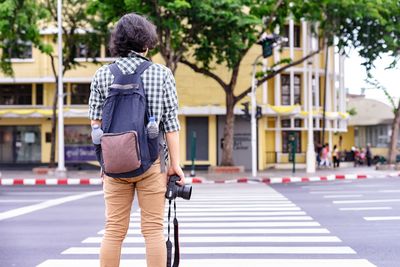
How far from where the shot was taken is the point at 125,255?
22.9 ft

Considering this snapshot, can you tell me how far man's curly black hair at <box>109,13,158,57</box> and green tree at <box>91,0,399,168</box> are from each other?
1650 cm

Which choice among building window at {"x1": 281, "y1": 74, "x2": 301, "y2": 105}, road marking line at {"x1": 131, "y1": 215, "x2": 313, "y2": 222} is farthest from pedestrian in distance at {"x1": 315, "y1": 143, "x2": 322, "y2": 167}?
road marking line at {"x1": 131, "y1": 215, "x2": 313, "y2": 222}

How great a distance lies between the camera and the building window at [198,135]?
1286 inches

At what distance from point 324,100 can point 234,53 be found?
11297mm

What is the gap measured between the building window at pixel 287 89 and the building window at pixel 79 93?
10.7 m

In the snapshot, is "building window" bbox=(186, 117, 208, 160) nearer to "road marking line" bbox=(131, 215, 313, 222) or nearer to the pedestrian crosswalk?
the pedestrian crosswalk

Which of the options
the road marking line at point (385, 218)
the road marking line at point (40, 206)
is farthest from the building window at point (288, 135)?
the road marking line at point (385, 218)

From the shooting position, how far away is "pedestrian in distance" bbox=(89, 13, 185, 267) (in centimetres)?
394

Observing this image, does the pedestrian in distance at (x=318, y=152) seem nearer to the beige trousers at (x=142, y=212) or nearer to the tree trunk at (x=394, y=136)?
the tree trunk at (x=394, y=136)

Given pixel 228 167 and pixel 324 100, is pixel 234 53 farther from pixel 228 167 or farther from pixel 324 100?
pixel 324 100

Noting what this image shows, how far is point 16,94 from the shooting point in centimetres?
3384

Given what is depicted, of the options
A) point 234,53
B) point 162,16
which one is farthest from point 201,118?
point 162,16

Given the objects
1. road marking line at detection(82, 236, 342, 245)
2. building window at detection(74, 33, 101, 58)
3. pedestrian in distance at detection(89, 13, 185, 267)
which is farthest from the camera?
building window at detection(74, 33, 101, 58)

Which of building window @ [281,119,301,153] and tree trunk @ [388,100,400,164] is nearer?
tree trunk @ [388,100,400,164]
